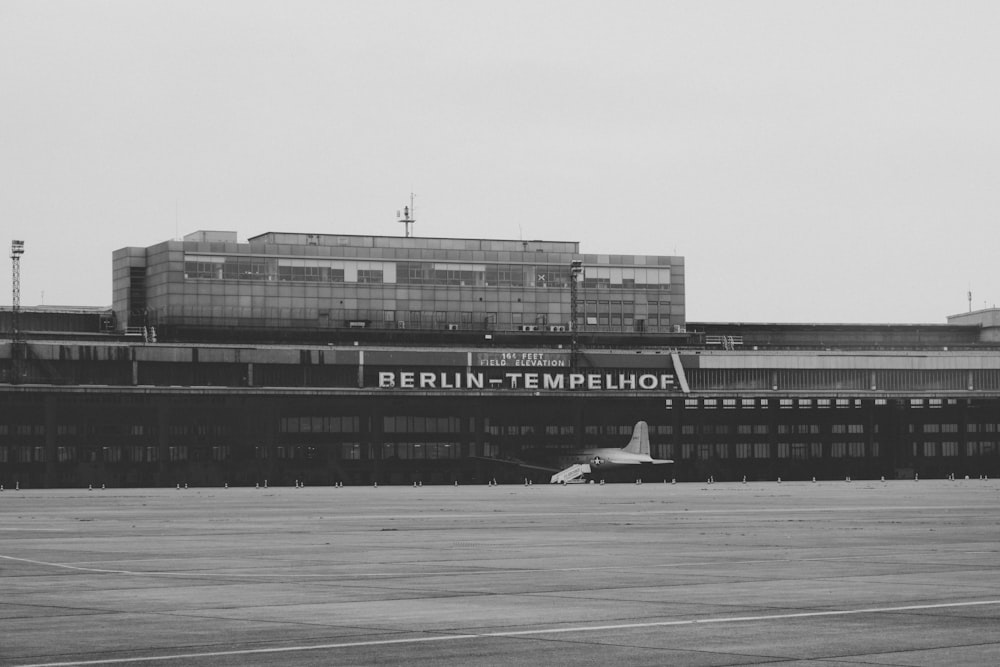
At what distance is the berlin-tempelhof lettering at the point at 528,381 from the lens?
16925cm

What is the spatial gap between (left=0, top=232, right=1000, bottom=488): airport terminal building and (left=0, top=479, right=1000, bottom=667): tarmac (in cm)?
11456

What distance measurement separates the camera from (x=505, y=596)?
25500 mm

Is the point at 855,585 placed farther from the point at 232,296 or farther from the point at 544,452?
the point at 232,296

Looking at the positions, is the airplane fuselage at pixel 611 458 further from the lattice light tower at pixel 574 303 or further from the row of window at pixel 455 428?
the lattice light tower at pixel 574 303

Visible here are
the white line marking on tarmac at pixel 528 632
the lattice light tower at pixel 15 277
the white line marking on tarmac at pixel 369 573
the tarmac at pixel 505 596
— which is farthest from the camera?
the lattice light tower at pixel 15 277

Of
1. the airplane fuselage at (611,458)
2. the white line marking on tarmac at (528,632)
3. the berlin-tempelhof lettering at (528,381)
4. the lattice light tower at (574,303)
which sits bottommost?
the airplane fuselage at (611,458)

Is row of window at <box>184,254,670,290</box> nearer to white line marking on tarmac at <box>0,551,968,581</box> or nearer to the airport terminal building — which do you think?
the airport terminal building

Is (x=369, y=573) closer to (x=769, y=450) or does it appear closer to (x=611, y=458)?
(x=611, y=458)

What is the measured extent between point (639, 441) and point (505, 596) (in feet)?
476

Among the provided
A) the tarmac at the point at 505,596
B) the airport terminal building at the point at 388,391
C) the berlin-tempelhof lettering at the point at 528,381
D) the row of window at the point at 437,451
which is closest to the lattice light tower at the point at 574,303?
the airport terminal building at the point at 388,391

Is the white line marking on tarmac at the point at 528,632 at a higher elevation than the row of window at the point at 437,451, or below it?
higher

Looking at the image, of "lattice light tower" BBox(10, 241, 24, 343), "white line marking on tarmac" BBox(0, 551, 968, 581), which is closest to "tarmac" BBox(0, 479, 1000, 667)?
"white line marking on tarmac" BBox(0, 551, 968, 581)

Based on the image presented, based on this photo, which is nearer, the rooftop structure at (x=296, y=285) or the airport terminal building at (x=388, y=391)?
the airport terminal building at (x=388, y=391)

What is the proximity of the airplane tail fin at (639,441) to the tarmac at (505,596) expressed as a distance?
118481mm
